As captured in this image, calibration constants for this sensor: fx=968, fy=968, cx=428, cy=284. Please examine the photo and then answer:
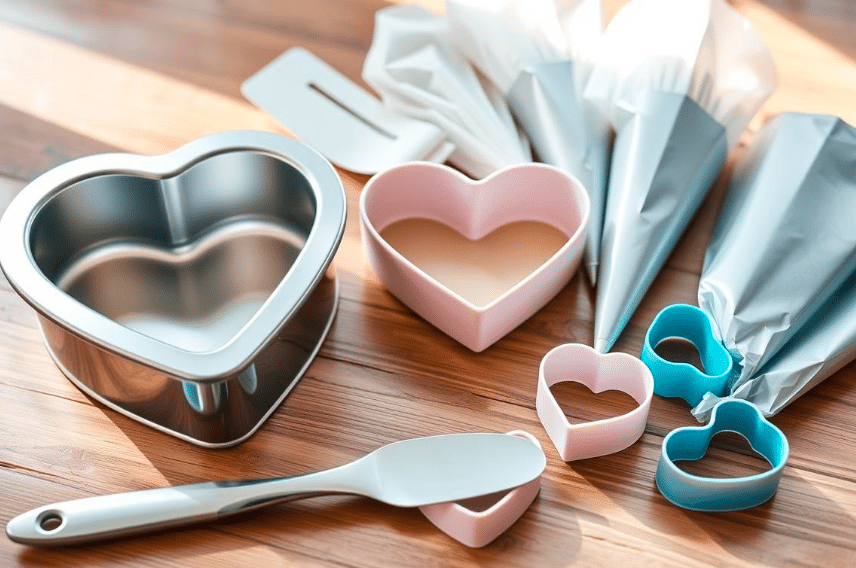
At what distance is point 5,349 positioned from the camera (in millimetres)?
772

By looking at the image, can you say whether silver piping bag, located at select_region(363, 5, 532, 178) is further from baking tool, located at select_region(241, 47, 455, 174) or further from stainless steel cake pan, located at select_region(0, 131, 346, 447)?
stainless steel cake pan, located at select_region(0, 131, 346, 447)

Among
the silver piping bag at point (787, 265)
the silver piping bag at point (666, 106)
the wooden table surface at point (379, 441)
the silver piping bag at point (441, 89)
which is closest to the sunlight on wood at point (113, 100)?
the wooden table surface at point (379, 441)

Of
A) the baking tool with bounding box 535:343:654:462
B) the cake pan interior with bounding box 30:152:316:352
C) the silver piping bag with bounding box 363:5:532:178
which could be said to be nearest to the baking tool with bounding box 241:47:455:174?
the silver piping bag with bounding box 363:5:532:178

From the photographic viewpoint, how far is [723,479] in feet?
2.15

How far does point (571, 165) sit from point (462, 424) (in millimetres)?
283

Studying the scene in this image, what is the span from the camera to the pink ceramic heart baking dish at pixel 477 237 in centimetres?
76

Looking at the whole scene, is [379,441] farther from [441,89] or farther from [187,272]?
[441,89]

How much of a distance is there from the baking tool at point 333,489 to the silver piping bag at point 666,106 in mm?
202

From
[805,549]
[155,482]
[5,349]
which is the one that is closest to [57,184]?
[5,349]

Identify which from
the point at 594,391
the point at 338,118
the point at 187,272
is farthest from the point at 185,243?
the point at 594,391

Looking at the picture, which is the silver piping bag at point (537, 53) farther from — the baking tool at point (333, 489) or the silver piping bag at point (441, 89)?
the baking tool at point (333, 489)

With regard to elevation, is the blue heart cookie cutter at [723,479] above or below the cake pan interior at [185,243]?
above

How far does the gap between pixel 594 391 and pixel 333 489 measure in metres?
0.22

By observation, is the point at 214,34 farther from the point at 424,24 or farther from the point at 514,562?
the point at 514,562
